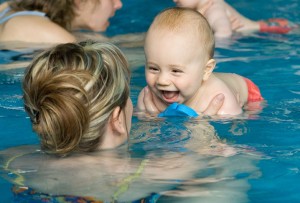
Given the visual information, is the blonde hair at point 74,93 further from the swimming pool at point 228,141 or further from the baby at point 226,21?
the baby at point 226,21

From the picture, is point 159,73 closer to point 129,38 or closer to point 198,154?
point 198,154

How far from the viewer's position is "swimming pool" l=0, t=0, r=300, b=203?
2914mm

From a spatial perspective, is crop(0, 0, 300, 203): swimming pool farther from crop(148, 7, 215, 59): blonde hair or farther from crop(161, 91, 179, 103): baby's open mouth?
crop(148, 7, 215, 59): blonde hair

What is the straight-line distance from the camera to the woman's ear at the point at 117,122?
9.59ft

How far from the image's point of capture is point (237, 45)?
638cm

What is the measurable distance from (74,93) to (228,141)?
1293mm

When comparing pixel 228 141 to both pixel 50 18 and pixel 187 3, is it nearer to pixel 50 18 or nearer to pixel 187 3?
pixel 187 3

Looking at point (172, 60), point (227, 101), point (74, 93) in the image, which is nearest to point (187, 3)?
point (227, 101)

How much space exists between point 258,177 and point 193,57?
1.15m

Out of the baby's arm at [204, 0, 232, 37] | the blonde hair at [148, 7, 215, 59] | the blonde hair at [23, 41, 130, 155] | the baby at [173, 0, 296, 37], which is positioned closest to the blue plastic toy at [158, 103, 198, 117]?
the blonde hair at [148, 7, 215, 59]

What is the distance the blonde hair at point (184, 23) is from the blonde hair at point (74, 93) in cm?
111

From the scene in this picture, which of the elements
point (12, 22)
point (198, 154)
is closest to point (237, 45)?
point (12, 22)

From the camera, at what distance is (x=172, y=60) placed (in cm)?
397

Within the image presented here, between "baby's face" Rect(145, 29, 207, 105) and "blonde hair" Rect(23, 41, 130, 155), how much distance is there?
3.43ft
